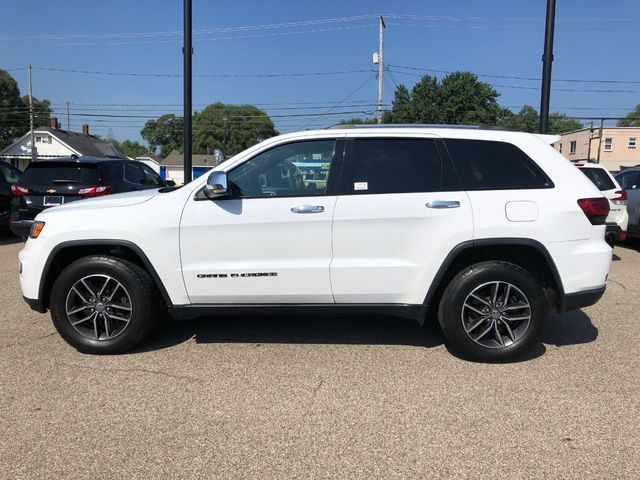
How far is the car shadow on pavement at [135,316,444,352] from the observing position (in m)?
4.70

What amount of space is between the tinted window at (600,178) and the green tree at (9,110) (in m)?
69.9

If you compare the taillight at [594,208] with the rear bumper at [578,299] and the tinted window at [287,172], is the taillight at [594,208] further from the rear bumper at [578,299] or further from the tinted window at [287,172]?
the tinted window at [287,172]

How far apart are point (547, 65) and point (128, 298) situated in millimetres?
7830

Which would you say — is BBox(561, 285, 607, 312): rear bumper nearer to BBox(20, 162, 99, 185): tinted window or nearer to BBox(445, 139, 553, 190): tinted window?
BBox(445, 139, 553, 190): tinted window

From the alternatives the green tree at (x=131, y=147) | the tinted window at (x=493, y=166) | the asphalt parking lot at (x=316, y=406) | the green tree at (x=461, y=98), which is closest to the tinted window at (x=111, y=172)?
the asphalt parking lot at (x=316, y=406)

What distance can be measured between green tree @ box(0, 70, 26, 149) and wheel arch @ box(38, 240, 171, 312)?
231 ft

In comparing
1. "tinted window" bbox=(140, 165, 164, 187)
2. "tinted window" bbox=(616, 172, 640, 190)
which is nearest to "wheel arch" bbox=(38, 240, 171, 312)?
"tinted window" bbox=(140, 165, 164, 187)

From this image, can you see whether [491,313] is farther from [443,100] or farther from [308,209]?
[443,100]

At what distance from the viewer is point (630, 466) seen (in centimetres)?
277

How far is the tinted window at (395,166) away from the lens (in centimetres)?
414

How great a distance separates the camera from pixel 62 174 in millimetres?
8750

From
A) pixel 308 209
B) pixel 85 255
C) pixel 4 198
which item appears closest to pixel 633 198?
pixel 308 209

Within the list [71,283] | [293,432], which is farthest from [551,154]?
[71,283]

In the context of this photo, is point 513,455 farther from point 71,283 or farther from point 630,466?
point 71,283
